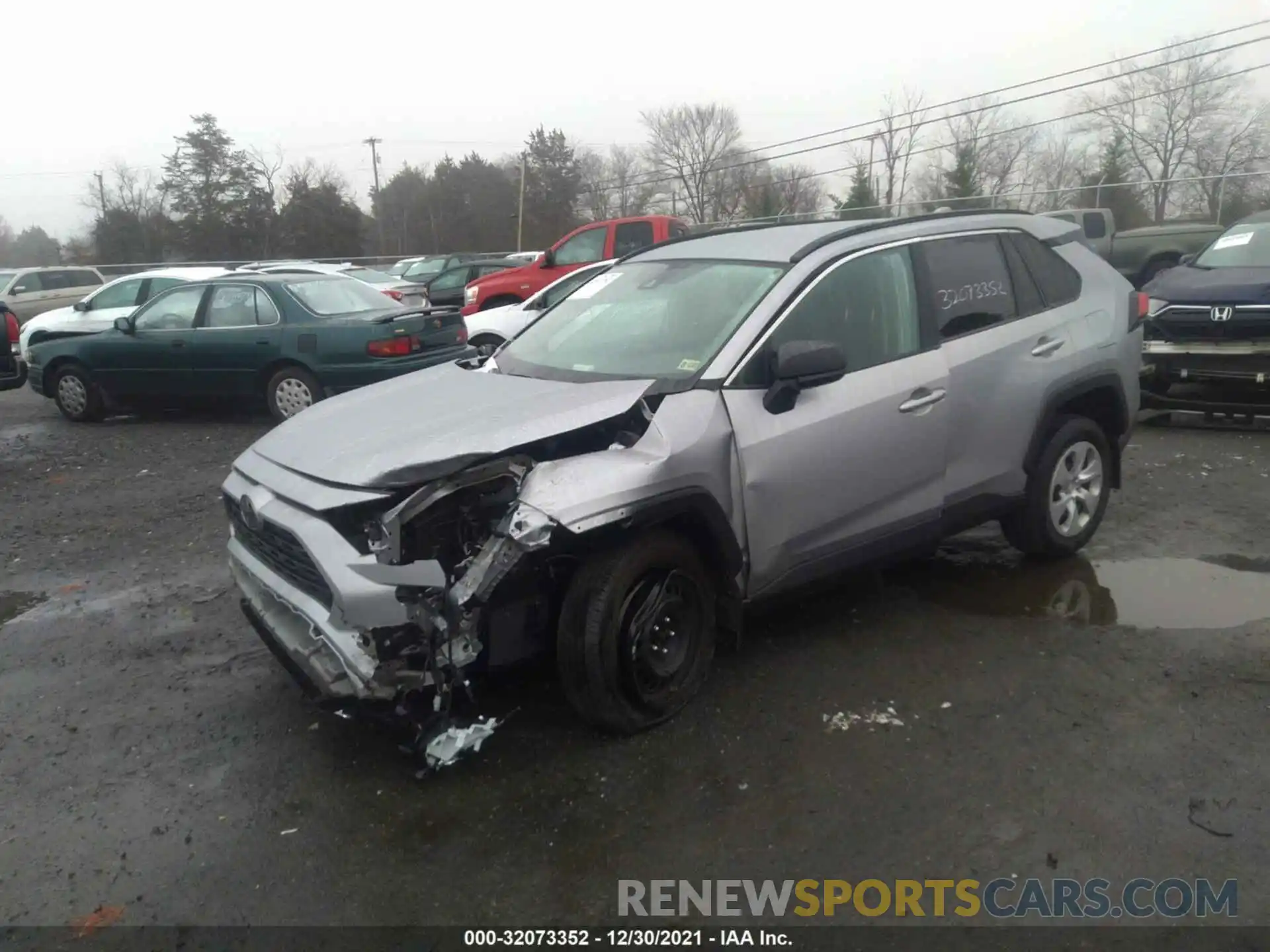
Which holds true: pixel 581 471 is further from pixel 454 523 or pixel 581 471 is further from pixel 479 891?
pixel 479 891

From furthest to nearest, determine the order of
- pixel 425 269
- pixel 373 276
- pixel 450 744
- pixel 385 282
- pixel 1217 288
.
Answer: pixel 425 269, pixel 373 276, pixel 385 282, pixel 1217 288, pixel 450 744

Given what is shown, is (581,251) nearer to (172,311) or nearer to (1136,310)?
(172,311)

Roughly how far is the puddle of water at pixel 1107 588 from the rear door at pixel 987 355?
53cm

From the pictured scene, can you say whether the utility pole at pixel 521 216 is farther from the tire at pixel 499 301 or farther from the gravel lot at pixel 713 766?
the gravel lot at pixel 713 766

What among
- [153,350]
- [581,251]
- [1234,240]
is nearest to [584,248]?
[581,251]

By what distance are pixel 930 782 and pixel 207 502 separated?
5898 mm

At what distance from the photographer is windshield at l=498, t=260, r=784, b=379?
13.1 ft

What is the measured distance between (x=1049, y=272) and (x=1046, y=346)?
51 centimetres

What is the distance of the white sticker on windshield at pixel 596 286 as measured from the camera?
16.1ft

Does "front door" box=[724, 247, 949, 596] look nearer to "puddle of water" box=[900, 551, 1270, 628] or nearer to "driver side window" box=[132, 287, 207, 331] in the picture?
"puddle of water" box=[900, 551, 1270, 628]

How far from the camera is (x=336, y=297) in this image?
33.0 ft

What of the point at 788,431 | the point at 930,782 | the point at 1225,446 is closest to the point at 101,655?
the point at 788,431

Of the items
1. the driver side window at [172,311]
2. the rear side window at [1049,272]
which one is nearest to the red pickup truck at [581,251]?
the driver side window at [172,311]

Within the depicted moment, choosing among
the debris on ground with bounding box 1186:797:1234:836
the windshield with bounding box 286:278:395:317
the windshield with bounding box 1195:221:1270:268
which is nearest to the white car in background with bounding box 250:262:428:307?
the windshield with bounding box 286:278:395:317
